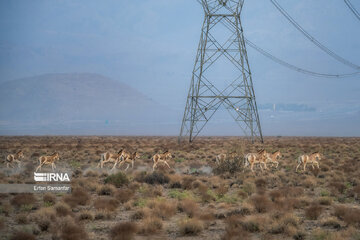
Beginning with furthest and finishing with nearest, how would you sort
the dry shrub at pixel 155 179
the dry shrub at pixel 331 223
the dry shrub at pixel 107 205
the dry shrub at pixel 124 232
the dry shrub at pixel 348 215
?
the dry shrub at pixel 155 179 → the dry shrub at pixel 107 205 → the dry shrub at pixel 348 215 → the dry shrub at pixel 331 223 → the dry shrub at pixel 124 232

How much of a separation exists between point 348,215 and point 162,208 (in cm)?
641

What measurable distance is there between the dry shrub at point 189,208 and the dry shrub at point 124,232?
2826mm

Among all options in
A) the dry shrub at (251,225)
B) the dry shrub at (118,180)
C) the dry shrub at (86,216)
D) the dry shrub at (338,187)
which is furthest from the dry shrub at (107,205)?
the dry shrub at (338,187)

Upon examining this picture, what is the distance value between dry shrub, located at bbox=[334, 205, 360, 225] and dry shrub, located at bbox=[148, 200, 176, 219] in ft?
19.2

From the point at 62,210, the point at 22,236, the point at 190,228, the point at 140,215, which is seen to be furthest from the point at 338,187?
the point at 22,236

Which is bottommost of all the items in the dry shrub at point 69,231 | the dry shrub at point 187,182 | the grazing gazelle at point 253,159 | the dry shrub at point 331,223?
the dry shrub at point 331,223

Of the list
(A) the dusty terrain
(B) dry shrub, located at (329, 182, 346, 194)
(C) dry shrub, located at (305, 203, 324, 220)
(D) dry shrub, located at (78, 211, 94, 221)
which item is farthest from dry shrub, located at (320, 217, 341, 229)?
(D) dry shrub, located at (78, 211, 94, 221)

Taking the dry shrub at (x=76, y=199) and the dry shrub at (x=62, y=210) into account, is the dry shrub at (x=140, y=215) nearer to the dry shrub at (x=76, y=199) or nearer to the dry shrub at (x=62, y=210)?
the dry shrub at (x=62, y=210)

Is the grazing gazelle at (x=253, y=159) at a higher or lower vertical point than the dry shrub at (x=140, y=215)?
higher

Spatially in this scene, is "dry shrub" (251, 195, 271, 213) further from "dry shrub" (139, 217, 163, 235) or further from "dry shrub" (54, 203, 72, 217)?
"dry shrub" (54, 203, 72, 217)

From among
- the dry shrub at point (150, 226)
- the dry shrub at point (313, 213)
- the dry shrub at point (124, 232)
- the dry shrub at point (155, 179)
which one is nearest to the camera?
the dry shrub at point (124, 232)

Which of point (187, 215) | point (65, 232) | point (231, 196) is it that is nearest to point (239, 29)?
point (231, 196)

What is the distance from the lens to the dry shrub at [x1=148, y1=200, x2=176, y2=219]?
43.8ft

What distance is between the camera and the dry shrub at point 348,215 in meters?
12.1
